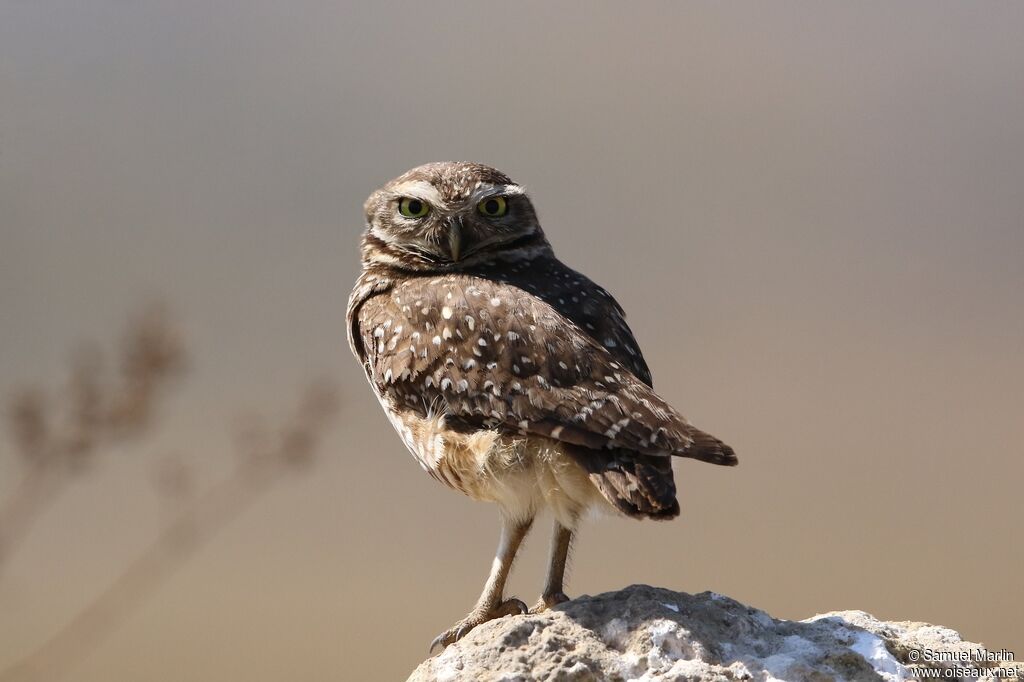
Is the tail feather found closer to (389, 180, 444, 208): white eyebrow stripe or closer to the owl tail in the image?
the owl tail

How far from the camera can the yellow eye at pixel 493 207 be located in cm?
495

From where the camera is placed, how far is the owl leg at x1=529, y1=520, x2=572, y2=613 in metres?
4.47

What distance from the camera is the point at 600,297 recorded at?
4855mm

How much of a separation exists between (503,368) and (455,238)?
908mm

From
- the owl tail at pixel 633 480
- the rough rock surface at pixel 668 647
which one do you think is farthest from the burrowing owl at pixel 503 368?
the rough rock surface at pixel 668 647

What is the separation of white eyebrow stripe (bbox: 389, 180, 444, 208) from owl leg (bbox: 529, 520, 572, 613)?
142 cm

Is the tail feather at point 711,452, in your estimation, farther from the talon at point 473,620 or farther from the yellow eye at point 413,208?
the yellow eye at point 413,208

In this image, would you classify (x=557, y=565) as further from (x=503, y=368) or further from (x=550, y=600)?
(x=503, y=368)

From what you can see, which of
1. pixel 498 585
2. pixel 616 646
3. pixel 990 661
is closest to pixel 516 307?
pixel 498 585

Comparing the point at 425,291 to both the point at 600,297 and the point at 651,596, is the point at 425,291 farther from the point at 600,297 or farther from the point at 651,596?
the point at 651,596

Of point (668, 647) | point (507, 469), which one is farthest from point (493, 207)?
point (668, 647)

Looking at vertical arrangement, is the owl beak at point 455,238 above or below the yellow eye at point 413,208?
below

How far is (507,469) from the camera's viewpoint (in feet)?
13.5

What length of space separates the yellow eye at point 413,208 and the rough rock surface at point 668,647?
1.84 metres
